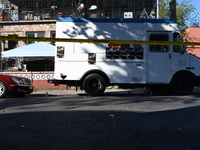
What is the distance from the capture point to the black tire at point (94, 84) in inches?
364

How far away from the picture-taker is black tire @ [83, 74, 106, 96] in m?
9.26

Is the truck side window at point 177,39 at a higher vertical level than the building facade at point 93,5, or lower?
lower

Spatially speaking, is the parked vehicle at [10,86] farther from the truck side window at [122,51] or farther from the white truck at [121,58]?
the truck side window at [122,51]

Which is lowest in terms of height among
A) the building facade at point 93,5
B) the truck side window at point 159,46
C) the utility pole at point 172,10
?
the truck side window at point 159,46

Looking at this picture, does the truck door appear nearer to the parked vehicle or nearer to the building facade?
the parked vehicle

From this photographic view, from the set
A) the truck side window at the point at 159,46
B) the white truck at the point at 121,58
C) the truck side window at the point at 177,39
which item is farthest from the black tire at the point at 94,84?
the truck side window at the point at 177,39

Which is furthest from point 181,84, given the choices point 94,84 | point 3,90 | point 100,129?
point 3,90

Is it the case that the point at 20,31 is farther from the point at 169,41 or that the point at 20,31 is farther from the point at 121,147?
the point at 121,147

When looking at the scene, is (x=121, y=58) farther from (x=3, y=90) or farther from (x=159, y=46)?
(x=3, y=90)

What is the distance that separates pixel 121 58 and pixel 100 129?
546 cm

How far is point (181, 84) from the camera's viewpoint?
375 inches

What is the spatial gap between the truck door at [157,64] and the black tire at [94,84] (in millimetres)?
1740

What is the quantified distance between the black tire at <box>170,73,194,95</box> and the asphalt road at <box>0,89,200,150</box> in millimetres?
3647

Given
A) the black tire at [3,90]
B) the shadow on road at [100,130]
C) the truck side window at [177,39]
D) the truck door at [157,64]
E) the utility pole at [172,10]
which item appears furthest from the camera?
the utility pole at [172,10]
